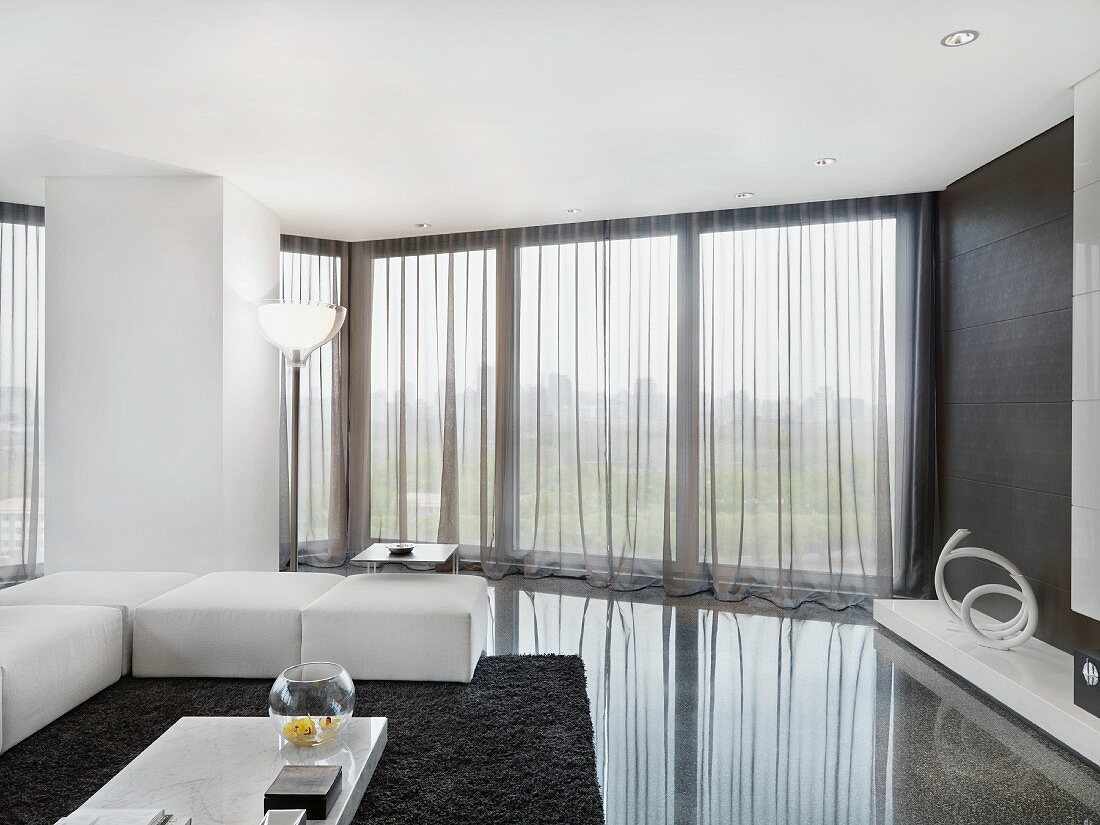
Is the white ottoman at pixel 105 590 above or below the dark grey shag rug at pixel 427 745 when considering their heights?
above

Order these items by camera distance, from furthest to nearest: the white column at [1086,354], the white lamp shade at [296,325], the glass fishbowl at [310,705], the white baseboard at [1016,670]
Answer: the white lamp shade at [296,325] → the white column at [1086,354] → the white baseboard at [1016,670] → the glass fishbowl at [310,705]

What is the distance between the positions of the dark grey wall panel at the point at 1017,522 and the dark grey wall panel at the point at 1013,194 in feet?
4.34

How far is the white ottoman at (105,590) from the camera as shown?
10.9ft

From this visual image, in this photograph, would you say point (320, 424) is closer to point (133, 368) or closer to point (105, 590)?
point (133, 368)

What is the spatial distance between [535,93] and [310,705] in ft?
8.26

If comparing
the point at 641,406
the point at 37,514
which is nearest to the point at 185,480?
the point at 37,514

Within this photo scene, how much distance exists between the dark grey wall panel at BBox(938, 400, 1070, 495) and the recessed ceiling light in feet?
5.48

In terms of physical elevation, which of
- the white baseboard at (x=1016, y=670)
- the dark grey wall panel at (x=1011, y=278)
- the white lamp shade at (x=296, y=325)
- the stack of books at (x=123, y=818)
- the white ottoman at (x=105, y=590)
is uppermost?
the dark grey wall panel at (x=1011, y=278)

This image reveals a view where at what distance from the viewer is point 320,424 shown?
584 cm

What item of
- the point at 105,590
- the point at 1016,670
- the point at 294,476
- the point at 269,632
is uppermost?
the point at 294,476

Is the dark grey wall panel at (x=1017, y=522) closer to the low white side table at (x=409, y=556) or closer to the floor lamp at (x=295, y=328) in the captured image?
the low white side table at (x=409, y=556)

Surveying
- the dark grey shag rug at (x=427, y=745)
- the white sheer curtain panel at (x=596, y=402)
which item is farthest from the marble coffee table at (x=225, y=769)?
the white sheer curtain panel at (x=596, y=402)

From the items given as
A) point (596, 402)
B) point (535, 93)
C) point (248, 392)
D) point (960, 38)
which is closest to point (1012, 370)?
point (960, 38)

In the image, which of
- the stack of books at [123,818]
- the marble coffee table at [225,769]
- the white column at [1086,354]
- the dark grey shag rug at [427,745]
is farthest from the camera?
the white column at [1086,354]
